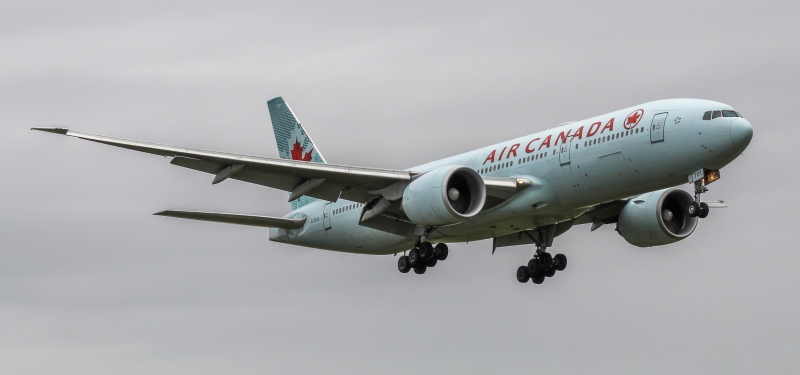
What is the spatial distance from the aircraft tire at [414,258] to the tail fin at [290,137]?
800cm

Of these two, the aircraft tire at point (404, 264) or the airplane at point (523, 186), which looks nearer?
the airplane at point (523, 186)

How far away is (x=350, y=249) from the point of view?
5312 cm

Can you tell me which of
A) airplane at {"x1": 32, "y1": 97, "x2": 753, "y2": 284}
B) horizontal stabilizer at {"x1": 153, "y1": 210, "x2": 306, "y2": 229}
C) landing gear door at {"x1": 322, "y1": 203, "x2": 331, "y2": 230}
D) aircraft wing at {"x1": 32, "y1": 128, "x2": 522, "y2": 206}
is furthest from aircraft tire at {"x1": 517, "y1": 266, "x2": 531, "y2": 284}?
horizontal stabilizer at {"x1": 153, "y1": 210, "x2": 306, "y2": 229}

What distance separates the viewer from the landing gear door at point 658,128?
→ 4344 cm

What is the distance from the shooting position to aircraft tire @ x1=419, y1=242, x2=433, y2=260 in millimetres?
49469

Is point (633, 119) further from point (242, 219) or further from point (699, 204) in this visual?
point (242, 219)

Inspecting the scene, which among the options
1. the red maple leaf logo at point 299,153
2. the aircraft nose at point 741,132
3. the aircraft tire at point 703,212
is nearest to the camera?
the aircraft nose at point 741,132

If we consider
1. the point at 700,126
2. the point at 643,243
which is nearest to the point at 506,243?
the point at 643,243

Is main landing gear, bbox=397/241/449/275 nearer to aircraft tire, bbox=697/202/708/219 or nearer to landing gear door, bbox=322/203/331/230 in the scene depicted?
landing gear door, bbox=322/203/331/230

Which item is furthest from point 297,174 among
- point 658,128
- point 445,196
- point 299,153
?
point 299,153

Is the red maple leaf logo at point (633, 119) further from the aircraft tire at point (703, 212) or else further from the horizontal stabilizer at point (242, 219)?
the horizontal stabilizer at point (242, 219)

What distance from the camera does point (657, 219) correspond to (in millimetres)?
50969

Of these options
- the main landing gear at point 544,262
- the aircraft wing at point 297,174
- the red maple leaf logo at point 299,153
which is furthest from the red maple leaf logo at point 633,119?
the red maple leaf logo at point 299,153

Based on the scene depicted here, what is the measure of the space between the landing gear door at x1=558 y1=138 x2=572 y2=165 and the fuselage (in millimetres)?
32
